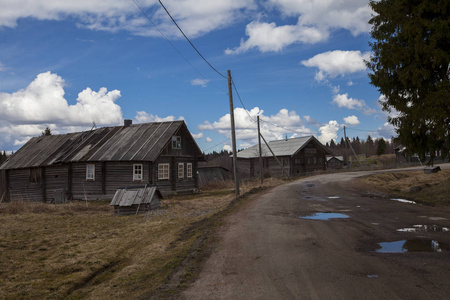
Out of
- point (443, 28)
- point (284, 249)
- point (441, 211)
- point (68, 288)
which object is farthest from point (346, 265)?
point (443, 28)

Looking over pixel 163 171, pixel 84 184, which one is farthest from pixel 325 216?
pixel 84 184

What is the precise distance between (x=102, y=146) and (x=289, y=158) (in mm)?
28235

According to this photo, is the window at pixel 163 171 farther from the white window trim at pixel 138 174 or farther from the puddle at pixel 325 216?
the puddle at pixel 325 216

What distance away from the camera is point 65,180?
96.6 ft

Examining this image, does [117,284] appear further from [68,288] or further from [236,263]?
[236,263]

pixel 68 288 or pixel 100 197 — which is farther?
pixel 100 197

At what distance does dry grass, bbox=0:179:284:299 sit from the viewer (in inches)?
252

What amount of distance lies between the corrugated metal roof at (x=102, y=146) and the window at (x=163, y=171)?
6.68ft

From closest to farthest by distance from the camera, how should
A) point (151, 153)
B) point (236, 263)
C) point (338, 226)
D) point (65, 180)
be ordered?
point (236, 263) → point (338, 226) → point (151, 153) → point (65, 180)

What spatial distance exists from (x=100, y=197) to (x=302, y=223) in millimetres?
21513

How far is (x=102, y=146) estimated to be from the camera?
2939 cm

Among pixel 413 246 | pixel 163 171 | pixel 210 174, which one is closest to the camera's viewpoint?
pixel 413 246

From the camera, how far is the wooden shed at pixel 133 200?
17250mm

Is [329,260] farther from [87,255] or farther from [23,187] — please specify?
[23,187]
